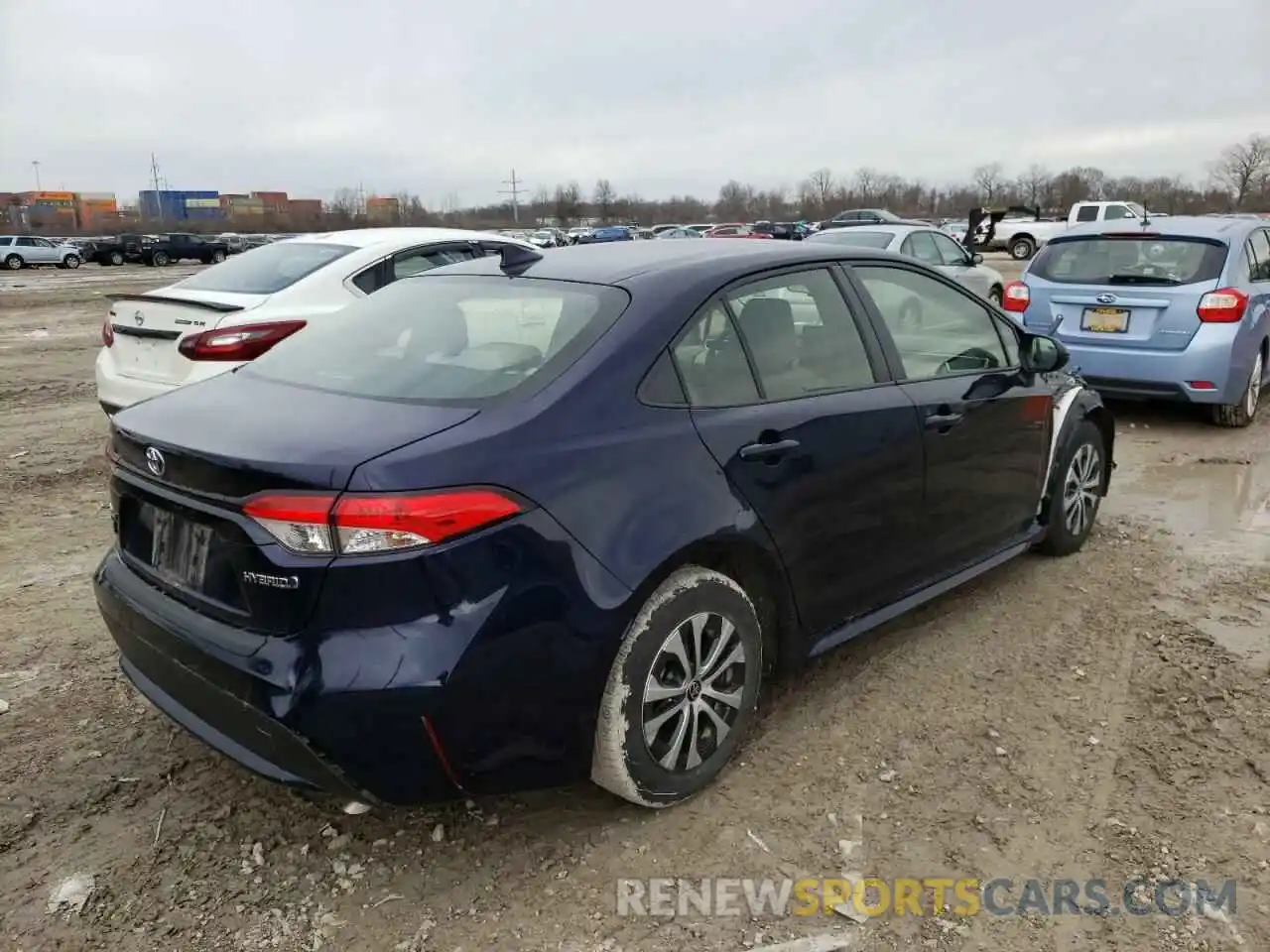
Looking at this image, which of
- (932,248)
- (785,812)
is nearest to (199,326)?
(785,812)

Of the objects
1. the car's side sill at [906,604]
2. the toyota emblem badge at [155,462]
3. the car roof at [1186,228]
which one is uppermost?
the car roof at [1186,228]

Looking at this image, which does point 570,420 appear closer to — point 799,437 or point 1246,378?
point 799,437

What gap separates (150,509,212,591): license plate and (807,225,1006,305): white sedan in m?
10.0

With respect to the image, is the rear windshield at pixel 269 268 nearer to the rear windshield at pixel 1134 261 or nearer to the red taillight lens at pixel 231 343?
the red taillight lens at pixel 231 343

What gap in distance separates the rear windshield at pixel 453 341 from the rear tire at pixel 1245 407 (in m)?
6.53

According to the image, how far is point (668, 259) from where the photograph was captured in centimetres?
329

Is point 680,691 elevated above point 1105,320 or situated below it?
below

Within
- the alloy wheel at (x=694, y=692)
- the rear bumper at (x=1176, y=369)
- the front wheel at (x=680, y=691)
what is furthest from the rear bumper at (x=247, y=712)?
the rear bumper at (x=1176, y=369)

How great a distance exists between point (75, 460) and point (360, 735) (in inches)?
222

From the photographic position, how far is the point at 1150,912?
2.51 meters

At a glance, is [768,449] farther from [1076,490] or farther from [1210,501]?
[1210,501]

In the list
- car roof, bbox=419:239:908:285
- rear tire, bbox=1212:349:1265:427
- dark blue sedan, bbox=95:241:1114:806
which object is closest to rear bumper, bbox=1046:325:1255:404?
rear tire, bbox=1212:349:1265:427

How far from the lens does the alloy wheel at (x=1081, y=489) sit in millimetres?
4773

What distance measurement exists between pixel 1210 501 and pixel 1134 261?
7.95ft
